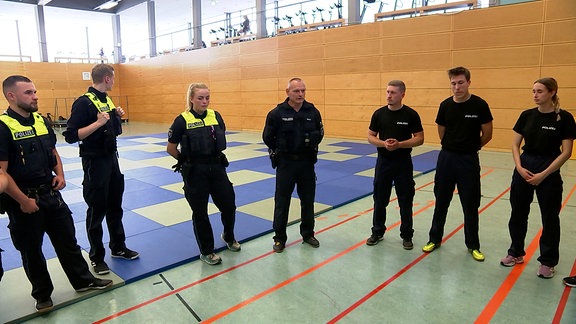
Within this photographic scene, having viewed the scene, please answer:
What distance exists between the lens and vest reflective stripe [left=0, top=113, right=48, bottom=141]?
9.63ft

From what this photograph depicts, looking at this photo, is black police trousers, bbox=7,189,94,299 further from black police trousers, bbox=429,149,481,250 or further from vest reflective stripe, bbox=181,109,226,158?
black police trousers, bbox=429,149,481,250

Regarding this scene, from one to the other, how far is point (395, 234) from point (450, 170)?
47.3 inches

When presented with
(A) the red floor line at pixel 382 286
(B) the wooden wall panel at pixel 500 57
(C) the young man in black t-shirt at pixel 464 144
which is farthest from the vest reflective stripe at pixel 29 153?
(B) the wooden wall panel at pixel 500 57

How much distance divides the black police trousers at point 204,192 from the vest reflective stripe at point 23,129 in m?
1.30

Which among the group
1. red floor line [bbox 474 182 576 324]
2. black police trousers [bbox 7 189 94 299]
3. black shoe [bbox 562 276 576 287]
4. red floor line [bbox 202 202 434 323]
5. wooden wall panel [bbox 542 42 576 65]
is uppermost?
wooden wall panel [bbox 542 42 576 65]

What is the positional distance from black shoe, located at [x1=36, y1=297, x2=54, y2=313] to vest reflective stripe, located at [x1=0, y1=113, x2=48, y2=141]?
1319mm

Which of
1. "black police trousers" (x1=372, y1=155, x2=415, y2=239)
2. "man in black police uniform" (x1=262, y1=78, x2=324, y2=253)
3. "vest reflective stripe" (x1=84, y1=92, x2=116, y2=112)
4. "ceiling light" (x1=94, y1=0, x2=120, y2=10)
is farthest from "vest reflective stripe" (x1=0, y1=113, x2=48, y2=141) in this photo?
"ceiling light" (x1=94, y1=0, x2=120, y2=10)

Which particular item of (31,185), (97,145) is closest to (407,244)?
(97,145)

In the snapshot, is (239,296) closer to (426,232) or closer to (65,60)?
(426,232)

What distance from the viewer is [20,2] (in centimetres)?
2278

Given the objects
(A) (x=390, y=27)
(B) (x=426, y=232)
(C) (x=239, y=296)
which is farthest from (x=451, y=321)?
(A) (x=390, y=27)

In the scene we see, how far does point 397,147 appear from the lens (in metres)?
4.13

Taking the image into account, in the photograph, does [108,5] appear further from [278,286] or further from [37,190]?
[278,286]

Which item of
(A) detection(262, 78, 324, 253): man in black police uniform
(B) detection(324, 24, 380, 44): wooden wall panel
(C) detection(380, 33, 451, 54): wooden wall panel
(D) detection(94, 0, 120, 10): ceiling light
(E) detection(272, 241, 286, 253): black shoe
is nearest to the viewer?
(A) detection(262, 78, 324, 253): man in black police uniform
